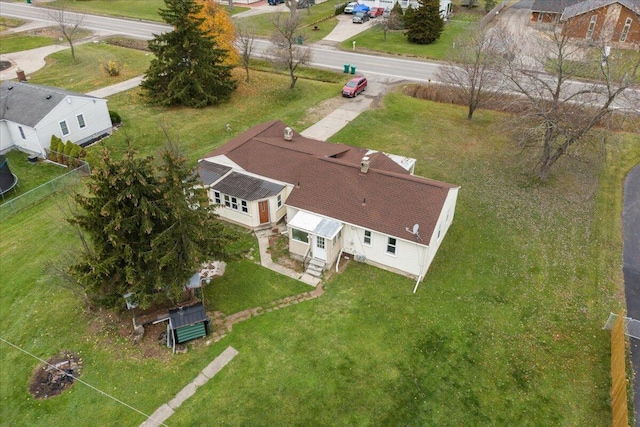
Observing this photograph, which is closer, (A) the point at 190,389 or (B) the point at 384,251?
(A) the point at 190,389

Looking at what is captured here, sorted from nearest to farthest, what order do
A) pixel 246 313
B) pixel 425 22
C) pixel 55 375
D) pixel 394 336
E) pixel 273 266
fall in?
1. pixel 55 375
2. pixel 394 336
3. pixel 246 313
4. pixel 273 266
5. pixel 425 22

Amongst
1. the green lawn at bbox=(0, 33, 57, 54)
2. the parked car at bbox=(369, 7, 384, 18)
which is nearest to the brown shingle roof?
the green lawn at bbox=(0, 33, 57, 54)

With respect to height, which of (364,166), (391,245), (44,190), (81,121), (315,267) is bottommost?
(315,267)

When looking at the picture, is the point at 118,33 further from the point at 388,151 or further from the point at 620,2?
the point at 620,2

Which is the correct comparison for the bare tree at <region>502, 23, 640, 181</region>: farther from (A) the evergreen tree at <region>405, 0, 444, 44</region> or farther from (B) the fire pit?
(B) the fire pit

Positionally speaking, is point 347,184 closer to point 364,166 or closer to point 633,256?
point 364,166

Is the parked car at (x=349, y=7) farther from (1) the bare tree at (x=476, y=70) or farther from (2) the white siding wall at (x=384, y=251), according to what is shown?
(2) the white siding wall at (x=384, y=251)

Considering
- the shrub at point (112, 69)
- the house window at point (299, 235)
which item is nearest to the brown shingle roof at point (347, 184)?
the house window at point (299, 235)

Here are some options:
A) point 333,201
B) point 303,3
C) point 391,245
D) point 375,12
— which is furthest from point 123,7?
point 391,245
